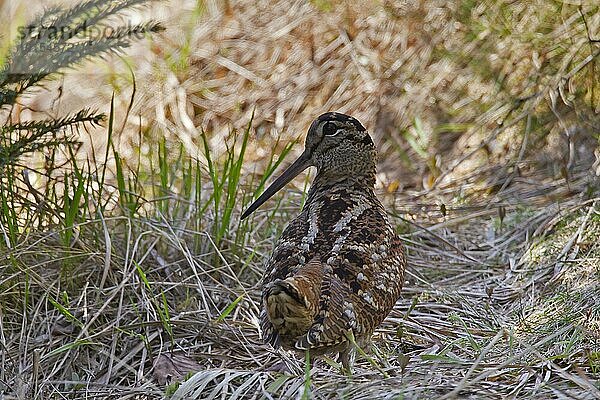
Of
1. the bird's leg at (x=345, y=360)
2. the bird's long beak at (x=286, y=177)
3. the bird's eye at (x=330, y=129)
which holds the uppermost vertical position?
the bird's eye at (x=330, y=129)

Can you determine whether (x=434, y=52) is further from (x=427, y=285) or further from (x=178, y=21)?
(x=427, y=285)

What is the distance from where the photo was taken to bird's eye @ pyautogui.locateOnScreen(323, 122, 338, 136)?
3.92 metres

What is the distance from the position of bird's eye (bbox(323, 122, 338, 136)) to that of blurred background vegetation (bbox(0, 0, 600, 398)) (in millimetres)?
444

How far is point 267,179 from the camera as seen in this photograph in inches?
224

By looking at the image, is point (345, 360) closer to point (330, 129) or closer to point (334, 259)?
point (334, 259)

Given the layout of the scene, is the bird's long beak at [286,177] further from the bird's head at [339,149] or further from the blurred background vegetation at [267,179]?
the blurred background vegetation at [267,179]

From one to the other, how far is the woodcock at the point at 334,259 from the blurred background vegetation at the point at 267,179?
0.22 m

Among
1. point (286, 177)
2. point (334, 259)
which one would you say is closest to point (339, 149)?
point (286, 177)

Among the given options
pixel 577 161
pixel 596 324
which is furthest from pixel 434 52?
pixel 596 324

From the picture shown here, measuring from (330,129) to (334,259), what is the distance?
0.87 meters

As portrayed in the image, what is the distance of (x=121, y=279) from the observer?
384 cm

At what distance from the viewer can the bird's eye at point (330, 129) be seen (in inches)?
154

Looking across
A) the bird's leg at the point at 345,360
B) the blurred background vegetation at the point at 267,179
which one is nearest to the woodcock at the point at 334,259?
the bird's leg at the point at 345,360

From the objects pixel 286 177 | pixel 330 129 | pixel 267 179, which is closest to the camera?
pixel 330 129
